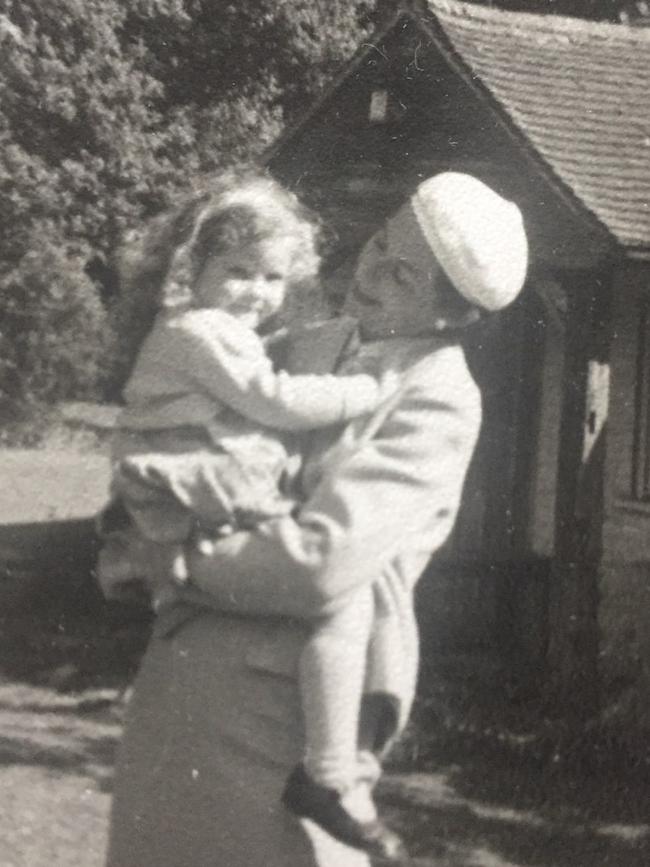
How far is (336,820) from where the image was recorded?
873 mm

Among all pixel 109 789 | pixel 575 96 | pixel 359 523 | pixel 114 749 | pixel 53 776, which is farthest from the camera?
pixel 575 96

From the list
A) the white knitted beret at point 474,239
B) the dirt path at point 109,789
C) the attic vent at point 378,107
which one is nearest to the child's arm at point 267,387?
the white knitted beret at point 474,239

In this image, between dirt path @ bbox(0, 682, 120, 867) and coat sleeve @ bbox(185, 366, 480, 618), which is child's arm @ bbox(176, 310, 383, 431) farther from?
dirt path @ bbox(0, 682, 120, 867)

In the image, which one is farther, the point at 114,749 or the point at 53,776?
the point at 53,776

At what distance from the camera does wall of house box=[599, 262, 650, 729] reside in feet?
4.68

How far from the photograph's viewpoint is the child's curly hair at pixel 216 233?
36.0 inches

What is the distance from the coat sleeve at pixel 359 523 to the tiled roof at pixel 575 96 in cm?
85

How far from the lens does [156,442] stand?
2.95 ft

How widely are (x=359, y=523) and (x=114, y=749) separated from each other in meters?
0.60

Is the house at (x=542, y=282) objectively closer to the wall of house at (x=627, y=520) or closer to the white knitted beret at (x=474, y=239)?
the wall of house at (x=627, y=520)

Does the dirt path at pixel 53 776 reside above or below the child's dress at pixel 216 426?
below

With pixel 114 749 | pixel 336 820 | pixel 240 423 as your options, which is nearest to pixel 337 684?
pixel 336 820

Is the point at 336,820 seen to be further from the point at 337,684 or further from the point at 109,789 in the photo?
the point at 109,789

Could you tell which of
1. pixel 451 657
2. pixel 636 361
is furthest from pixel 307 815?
Answer: pixel 636 361
